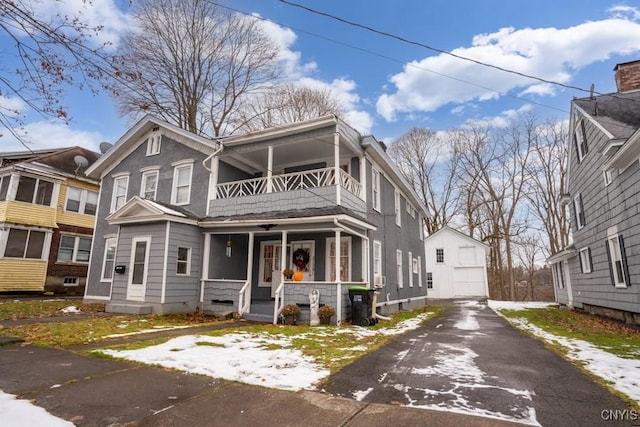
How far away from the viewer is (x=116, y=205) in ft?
51.3

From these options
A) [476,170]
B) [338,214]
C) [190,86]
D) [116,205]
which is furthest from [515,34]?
[476,170]

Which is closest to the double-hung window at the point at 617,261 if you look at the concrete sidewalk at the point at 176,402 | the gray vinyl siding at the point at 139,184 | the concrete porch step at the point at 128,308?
the concrete sidewalk at the point at 176,402

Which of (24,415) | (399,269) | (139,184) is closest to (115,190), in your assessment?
(139,184)

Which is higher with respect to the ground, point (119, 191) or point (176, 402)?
point (119, 191)

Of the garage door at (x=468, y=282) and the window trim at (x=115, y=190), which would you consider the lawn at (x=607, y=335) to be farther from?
the window trim at (x=115, y=190)

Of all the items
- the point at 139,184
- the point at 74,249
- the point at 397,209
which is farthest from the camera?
the point at 74,249

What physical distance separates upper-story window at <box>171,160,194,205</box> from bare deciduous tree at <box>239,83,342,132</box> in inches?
420

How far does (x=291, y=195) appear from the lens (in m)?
11.5

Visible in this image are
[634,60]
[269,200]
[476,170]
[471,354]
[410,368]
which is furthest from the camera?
[476,170]

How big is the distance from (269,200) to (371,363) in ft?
24.8

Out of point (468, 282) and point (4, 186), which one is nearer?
point (4, 186)

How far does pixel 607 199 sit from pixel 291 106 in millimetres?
20374

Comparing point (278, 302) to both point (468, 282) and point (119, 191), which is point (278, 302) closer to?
point (119, 191)

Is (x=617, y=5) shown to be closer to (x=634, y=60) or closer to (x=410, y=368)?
(x=634, y=60)
